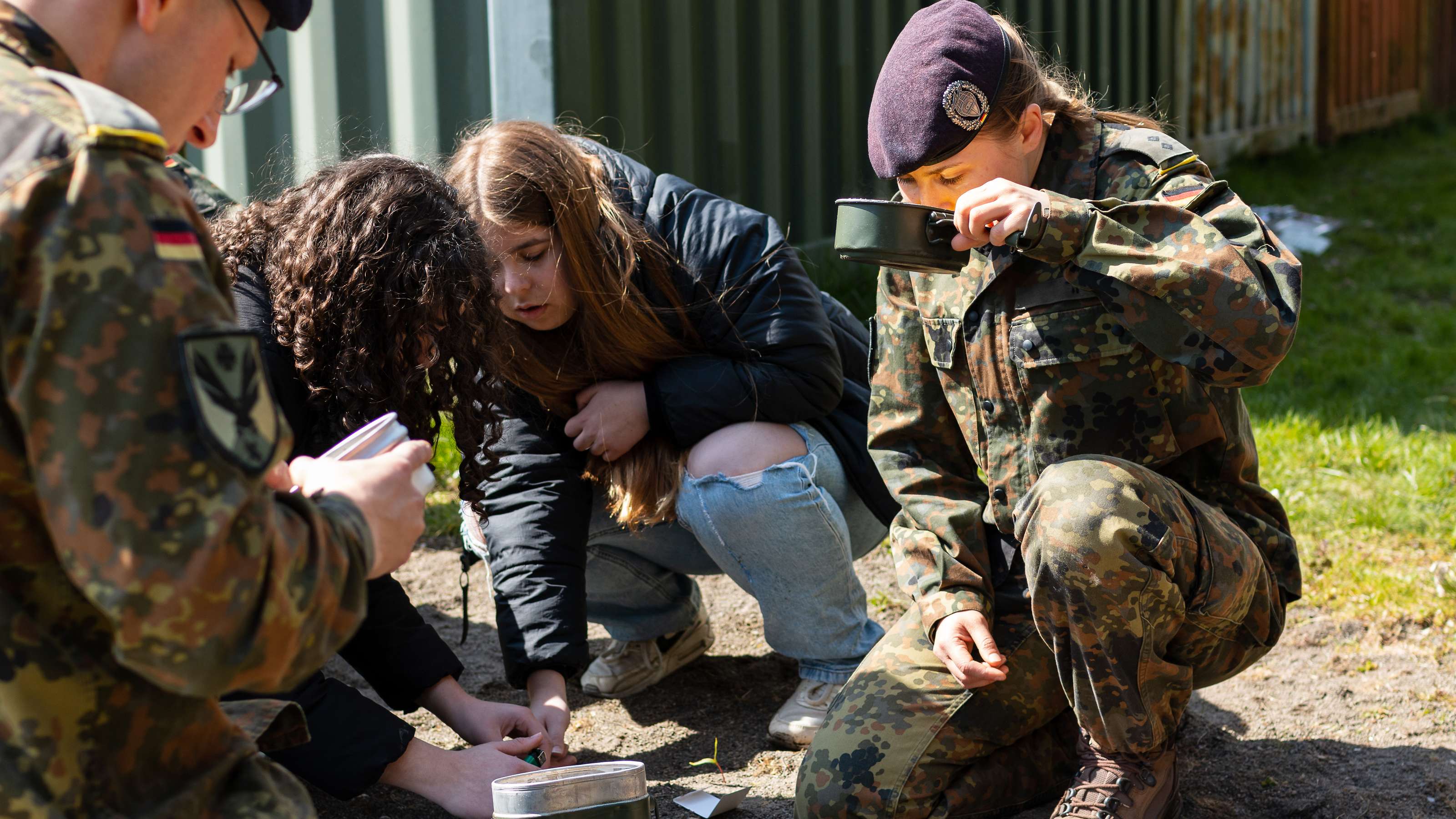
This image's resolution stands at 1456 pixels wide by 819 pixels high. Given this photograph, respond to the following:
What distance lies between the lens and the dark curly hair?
79.3 inches

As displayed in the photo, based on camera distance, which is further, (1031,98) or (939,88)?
(1031,98)

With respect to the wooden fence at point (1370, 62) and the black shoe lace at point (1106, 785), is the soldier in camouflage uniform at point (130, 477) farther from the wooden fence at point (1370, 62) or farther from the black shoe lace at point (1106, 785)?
the wooden fence at point (1370, 62)

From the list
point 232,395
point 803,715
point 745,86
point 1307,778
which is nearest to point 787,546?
point 803,715

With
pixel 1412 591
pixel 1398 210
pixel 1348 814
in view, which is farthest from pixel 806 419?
pixel 1398 210

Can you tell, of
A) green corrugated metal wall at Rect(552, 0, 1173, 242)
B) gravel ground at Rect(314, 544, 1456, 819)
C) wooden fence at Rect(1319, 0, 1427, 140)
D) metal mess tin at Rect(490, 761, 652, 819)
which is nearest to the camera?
metal mess tin at Rect(490, 761, 652, 819)

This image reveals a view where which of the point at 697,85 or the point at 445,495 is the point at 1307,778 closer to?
the point at 445,495

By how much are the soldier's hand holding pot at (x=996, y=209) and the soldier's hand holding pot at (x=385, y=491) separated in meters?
0.90

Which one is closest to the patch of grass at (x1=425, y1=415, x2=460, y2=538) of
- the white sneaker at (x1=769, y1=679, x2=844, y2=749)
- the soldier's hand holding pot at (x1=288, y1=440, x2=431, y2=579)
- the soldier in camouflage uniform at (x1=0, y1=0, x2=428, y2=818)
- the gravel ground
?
the gravel ground

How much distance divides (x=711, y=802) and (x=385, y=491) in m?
1.06

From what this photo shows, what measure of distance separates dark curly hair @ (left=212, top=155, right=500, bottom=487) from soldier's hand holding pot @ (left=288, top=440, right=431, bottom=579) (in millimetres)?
748

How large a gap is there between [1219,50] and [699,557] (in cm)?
711

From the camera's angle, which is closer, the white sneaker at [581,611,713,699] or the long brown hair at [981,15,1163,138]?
the long brown hair at [981,15,1163,138]

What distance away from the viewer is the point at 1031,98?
2.12m

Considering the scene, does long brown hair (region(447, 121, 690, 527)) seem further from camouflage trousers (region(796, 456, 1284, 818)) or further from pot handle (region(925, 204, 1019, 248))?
pot handle (region(925, 204, 1019, 248))
